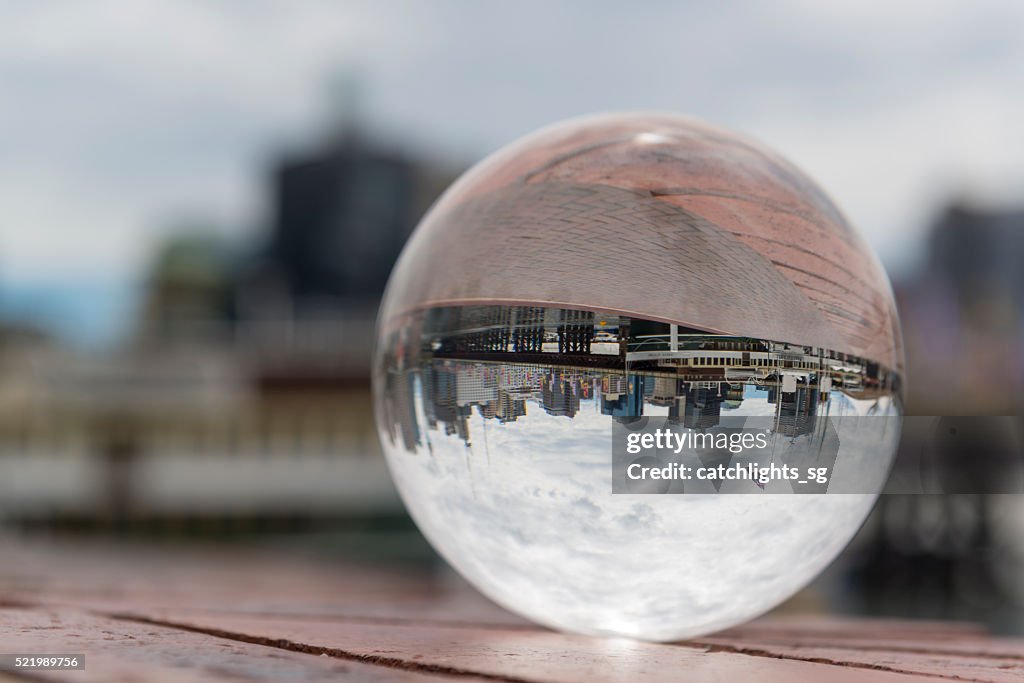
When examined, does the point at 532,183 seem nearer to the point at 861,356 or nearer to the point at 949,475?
the point at 861,356

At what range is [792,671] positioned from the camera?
→ 1420 mm

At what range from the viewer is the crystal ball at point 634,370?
1.46 metres

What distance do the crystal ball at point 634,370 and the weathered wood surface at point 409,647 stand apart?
13 cm

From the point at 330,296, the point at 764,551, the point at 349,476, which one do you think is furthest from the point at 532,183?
the point at 330,296

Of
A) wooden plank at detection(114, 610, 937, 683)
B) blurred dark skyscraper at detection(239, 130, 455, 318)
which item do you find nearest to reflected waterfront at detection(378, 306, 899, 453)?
wooden plank at detection(114, 610, 937, 683)

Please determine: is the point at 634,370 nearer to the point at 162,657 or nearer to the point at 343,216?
the point at 162,657

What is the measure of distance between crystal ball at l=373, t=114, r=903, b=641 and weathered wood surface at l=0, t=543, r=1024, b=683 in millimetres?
128

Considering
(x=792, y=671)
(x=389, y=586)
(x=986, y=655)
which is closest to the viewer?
(x=792, y=671)

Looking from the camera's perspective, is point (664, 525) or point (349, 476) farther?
point (349, 476)

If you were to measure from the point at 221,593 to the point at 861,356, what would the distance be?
2312mm

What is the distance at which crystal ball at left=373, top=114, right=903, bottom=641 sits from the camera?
1.46 m

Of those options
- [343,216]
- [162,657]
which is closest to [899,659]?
[162,657]

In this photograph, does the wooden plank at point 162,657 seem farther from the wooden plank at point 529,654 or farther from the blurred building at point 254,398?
the blurred building at point 254,398

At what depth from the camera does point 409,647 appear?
1520 millimetres
